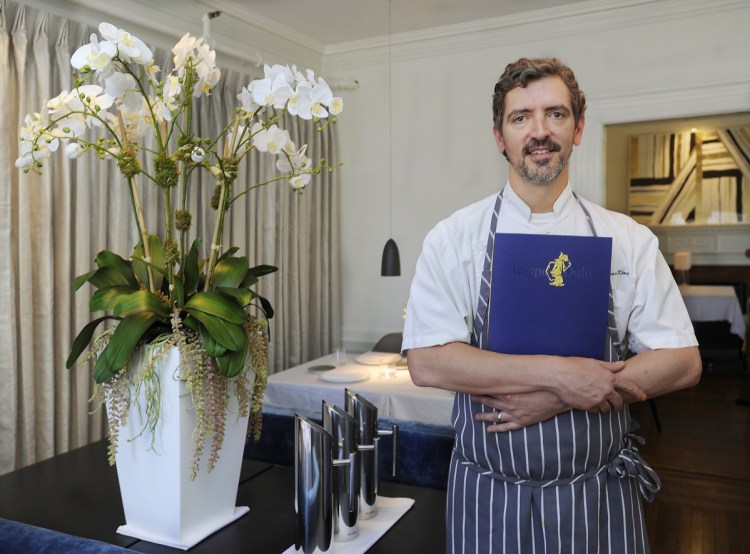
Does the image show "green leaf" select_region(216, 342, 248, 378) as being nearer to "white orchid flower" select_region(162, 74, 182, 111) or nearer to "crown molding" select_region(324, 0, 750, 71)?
"white orchid flower" select_region(162, 74, 182, 111)

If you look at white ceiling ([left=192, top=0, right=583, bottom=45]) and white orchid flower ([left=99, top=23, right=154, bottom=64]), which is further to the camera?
white ceiling ([left=192, top=0, right=583, bottom=45])

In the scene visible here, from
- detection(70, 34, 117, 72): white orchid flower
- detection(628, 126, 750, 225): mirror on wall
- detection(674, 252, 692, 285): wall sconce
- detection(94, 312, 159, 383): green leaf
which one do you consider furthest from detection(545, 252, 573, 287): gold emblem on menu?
detection(628, 126, 750, 225): mirror on wall

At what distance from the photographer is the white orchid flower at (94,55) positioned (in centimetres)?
106

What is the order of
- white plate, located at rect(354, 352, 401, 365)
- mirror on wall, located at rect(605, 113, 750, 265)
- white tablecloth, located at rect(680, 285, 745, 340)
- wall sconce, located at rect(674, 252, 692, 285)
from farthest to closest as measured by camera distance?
mirror on wall, located at rect(605, 113, 750, 265) → wall sconce, located at rect(674, 252, 692, 285) → white tablecloth, located at rect(680, 285, 745, 340) → white plate, located at rect(354, 352, 401, 365)

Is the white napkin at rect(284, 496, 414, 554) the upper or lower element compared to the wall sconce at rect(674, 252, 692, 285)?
lower

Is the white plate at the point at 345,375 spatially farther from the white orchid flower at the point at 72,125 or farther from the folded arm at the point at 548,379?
the white orchid flower at the point at 72,125

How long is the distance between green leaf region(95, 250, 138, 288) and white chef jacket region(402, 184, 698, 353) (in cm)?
57

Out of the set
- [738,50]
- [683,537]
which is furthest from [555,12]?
[683,537]

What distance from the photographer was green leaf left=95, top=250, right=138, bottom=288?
4.16 feet

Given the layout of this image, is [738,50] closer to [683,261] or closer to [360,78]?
[360,78]

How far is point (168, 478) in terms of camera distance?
1.16 m

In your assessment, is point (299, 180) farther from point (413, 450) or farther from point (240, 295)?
point (413, 450)

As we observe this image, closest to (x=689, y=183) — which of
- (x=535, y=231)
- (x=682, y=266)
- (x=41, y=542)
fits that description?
(x=682, y=266)

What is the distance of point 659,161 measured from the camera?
25.8 ft
